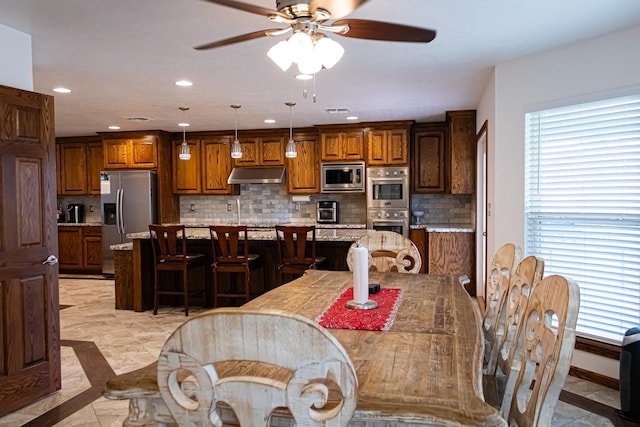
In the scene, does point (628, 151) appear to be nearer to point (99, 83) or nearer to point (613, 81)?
point (613, 81)

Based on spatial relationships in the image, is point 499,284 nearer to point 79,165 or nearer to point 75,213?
point 79,165

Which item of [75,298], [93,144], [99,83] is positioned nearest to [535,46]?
[99,83]

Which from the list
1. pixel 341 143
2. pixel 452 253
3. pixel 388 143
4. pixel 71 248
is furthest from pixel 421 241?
pixel 71 248

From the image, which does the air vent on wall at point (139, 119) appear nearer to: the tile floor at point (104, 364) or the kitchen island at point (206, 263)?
the kitchen island at point (206, 263)

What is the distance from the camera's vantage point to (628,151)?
3.02 m

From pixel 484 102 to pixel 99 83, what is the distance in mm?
3707

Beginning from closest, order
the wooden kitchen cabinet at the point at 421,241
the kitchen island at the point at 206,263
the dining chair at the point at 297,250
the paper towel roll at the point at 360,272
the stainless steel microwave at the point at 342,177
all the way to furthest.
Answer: the paper towel roll at the point at 360,272, the dining chair at the point at 297,250, the kitchen island at the point at 206,263, the wooden kitchen cabinet at the point at 421,241, the stainless steel microwave at the point at 342,177

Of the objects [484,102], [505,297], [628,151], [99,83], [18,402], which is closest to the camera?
[505,297]

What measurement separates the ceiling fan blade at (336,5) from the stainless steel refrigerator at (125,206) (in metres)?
5.79

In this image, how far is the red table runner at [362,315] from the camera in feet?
5.48

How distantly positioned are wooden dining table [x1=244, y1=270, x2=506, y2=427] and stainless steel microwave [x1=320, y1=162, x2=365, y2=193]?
170 inches

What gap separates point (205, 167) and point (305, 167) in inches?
64.8

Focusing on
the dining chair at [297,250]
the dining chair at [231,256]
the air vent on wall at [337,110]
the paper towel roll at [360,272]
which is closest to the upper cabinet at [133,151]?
the dining chair at [231,256]

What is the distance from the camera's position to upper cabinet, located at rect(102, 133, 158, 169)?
7.13 m
